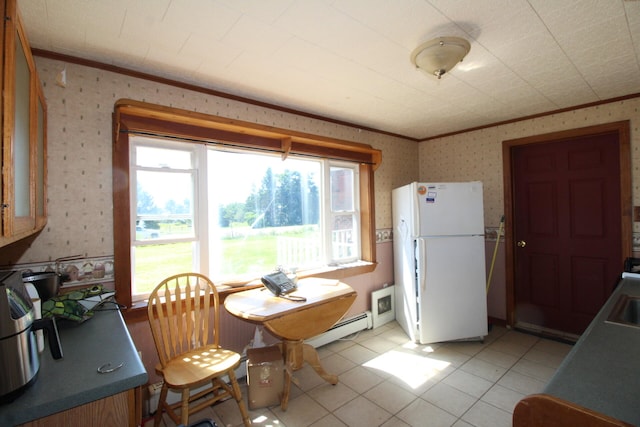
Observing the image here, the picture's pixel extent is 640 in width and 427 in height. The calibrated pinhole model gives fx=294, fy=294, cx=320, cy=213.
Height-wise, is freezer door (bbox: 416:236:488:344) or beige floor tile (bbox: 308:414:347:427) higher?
freezer door (bbox: 416:236:488:344)

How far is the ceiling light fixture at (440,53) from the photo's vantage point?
5.09 ft

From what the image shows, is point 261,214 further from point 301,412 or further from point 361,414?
point 361,414

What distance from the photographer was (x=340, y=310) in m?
2.19

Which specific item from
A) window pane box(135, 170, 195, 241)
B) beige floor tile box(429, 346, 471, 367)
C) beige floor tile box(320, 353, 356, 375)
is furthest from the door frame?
window pane box(135, 170, 195, 241)

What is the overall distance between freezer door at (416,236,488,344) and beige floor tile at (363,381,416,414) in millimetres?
765

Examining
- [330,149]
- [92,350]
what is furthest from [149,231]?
[330,149]

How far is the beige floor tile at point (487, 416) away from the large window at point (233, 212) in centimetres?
164

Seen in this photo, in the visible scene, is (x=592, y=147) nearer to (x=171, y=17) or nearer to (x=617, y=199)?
(x=617, y=199)

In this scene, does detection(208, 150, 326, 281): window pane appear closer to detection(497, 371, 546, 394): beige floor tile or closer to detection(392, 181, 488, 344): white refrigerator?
detection(392, 181, 488, 344): white refrigerator

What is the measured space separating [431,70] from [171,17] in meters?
1.38

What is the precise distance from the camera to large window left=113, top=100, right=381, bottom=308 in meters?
1.95

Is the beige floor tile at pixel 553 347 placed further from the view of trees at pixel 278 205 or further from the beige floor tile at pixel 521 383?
the view of trees at pixel 278 205

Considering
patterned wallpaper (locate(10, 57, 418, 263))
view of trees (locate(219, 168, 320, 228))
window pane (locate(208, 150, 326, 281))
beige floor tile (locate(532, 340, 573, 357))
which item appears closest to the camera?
patterned wallpaper (locate(10, 57, 418, 263))

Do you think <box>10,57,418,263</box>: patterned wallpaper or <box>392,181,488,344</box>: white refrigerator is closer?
<box>10,57,418,263</box>: patterned wallpaper
